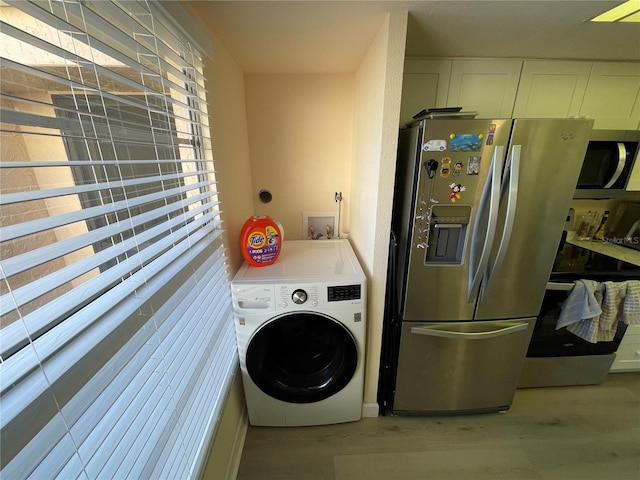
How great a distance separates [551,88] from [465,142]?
107 centimetres

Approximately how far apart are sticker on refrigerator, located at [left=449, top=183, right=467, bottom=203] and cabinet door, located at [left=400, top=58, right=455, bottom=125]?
0.67 m

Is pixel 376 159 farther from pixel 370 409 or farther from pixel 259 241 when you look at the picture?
pixel 370 409

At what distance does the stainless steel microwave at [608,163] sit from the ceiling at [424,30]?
465mm

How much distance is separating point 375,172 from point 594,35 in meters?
1.29

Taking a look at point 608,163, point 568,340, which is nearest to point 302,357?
point 568,340

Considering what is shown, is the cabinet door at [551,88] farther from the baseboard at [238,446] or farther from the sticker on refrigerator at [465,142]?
the baseboard at [238,446]

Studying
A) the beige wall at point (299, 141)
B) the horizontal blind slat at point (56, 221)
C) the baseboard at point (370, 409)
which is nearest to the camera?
the horizontal blind slat at point (56, 221)

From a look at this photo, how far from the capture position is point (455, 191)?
45.9 inches

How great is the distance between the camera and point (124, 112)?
70 centimetres

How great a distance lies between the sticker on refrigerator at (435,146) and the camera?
1108 millimetres

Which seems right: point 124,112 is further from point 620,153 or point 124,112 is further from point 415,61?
point 620,153

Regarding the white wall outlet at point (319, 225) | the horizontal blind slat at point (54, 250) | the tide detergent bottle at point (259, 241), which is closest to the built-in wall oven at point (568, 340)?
the white wall outlet at point (319, 225)

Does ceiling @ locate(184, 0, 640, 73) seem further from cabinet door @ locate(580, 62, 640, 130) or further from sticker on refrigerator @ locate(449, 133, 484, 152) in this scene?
sticker on refrigerator @ locate(449, 133, 484, 152)

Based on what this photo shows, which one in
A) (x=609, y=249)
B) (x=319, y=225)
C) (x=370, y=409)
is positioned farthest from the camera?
(x=319, y=225)
